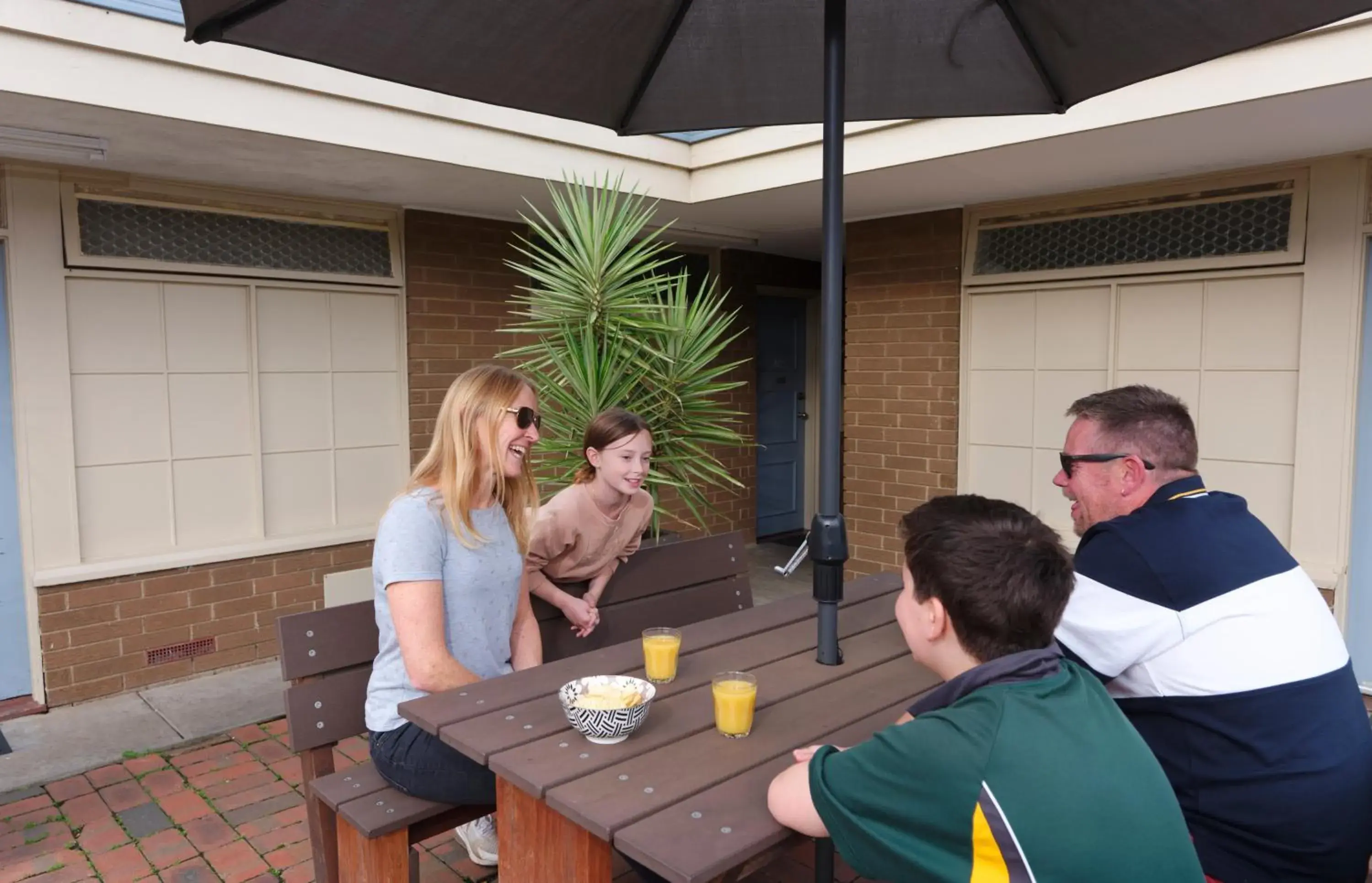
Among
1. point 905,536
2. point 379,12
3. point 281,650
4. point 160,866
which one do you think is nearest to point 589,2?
point 379,12

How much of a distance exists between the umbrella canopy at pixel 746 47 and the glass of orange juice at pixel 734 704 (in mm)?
1445

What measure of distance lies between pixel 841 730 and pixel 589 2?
1871 millimetres

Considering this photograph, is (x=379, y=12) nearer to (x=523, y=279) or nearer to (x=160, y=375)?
(x=160, y=375)

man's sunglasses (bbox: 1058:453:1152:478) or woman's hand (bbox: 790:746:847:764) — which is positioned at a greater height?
man's sunglasses (bbox: 1058:453:1152:478)

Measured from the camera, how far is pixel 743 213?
231 inches

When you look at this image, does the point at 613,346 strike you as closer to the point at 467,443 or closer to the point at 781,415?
the point at 467,443

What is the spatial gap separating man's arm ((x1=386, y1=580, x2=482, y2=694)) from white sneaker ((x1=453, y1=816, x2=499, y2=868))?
918mm

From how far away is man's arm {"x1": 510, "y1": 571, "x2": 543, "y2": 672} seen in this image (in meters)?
2.66


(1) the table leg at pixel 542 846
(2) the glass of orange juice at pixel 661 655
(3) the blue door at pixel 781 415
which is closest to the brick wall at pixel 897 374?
(3) the blue door at pixel 781 415

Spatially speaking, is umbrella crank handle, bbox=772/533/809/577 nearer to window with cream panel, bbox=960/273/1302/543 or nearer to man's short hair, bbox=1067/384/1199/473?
window with cream panel, bbox=960/273/1302/543

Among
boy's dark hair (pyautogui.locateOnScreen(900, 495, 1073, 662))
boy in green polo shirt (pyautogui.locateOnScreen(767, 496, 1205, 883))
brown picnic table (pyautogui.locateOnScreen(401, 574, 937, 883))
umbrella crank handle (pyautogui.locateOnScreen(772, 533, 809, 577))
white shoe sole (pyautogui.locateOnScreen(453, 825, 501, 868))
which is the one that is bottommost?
white shoe sole (pyautogui.locateOnScreen(453, 825, 501, 868))

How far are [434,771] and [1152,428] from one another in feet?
6.14

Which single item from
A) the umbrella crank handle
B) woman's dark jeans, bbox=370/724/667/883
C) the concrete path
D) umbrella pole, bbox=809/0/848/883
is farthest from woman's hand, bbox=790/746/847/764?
the umbrella crank handle

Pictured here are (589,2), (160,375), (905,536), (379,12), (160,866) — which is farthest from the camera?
(160,375)
